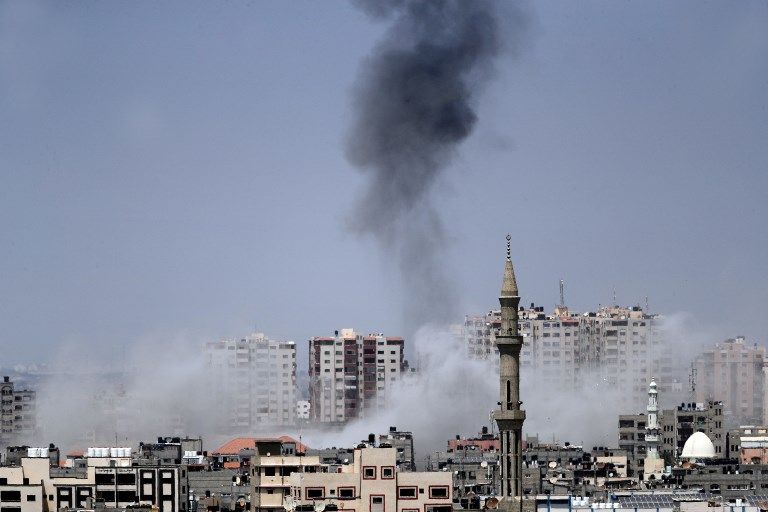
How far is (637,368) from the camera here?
149 meters

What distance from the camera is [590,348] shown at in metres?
155

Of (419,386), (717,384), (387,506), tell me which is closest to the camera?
(387,506)

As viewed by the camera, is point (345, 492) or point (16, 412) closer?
point (345, 492)

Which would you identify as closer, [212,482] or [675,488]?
[675,488]

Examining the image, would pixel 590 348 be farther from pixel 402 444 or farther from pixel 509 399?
pixel 509 399

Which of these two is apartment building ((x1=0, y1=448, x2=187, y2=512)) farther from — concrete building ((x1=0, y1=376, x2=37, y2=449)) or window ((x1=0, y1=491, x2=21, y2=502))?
concrete building ((x1=0, y1=376, x2=37, y2=449))

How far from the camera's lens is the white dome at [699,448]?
103250mm

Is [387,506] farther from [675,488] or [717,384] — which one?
[717,384]

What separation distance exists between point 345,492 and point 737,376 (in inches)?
3872

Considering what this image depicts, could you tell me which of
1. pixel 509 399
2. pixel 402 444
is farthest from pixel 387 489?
pixel 402 444

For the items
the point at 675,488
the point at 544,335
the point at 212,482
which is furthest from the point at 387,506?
the point at 544,335

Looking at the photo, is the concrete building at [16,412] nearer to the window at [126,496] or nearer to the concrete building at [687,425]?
the concrete building at [687,425]

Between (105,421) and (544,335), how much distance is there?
30.9 m

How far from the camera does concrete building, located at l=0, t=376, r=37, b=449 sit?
454 ft
